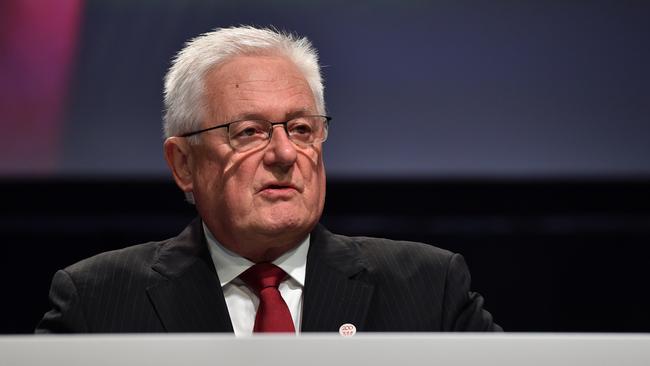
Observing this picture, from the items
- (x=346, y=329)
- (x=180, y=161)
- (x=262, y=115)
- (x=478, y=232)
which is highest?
(x=262, y=115)

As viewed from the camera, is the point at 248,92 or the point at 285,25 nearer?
the point at 248,92

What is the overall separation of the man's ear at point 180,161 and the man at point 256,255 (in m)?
0.02

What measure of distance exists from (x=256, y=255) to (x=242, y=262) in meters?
0.03

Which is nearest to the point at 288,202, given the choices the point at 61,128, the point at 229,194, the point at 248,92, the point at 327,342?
the point at 229,194

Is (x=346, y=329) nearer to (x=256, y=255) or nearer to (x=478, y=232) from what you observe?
(x=256, y=255)

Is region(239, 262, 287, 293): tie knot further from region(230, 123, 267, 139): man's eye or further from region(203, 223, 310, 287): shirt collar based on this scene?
region(230, 123, 267, 139): man's eye

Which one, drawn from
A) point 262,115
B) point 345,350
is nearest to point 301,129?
point 262,115

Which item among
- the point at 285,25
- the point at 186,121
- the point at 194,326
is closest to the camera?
the point at 194,326

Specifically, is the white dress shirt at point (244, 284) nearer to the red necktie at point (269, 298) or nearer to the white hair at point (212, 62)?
the red necktie at point (269, 298)

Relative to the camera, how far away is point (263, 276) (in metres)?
1.67

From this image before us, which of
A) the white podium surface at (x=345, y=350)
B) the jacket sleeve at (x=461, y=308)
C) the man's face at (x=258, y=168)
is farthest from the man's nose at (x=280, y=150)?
the white podium surface at (x=345, y=350)

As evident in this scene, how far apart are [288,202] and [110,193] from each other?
4.37ft

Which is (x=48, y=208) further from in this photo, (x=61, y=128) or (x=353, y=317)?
(x=353, y=317)

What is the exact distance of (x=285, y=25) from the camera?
2.73 meters
